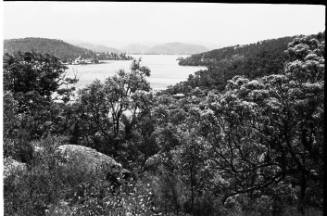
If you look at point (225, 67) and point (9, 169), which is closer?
point (9, 169)

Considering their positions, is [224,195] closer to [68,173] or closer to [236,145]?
[236,145]

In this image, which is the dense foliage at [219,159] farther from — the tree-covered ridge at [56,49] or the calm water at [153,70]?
the tree-covered ridge at [56,49]

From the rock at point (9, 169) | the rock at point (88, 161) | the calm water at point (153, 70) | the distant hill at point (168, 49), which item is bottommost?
the rock at point (88, 161)

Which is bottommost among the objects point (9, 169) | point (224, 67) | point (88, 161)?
point (88, 161)

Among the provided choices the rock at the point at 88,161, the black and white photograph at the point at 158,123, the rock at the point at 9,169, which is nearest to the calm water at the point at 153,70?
the black and white photograph at the point at 158,123

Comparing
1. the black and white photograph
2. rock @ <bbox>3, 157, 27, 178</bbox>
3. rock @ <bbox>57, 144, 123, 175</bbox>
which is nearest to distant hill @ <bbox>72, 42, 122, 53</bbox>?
the black and white photograph

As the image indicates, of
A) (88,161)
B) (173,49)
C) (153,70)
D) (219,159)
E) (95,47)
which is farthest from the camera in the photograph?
(153,70)

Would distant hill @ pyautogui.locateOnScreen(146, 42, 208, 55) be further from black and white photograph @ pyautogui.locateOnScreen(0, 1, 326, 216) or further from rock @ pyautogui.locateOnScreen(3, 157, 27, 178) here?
rock @ pyautogui.locateOnScreen(3, 157, 27, 178)

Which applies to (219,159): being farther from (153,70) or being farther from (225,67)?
(225,67)

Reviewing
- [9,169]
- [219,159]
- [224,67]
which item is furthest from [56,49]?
[9,169]
